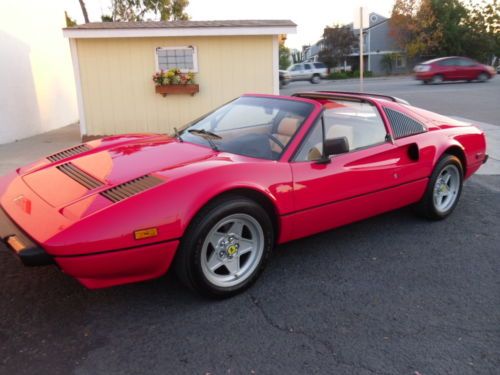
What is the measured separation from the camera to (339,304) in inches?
114

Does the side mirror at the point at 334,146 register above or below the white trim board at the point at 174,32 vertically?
below

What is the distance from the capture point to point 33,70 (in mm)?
11047

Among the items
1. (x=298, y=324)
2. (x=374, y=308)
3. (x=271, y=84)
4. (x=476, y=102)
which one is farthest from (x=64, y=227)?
(x=476, y=102)

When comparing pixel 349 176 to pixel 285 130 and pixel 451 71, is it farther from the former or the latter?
pixel 451 71

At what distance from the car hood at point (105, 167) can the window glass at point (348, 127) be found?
75 centimetres

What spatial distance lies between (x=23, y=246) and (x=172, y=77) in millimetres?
7191

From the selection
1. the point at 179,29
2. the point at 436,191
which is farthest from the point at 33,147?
the point at 436,191

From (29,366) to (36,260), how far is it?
0.53 meters

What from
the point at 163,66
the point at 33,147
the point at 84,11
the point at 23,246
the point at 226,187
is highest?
the point at 84,11

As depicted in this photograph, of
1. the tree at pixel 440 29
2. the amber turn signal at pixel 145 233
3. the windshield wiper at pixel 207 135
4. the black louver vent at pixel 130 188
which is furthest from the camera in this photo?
the tree at pixel 440 29

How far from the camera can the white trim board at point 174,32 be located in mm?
8719

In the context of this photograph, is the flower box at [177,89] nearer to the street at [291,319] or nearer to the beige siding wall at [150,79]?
the beige siding wall at [150,79]

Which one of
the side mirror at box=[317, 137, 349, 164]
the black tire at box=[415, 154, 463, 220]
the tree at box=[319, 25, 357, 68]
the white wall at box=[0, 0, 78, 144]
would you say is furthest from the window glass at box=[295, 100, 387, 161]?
the tree at box=[319, 25, 357, 68]

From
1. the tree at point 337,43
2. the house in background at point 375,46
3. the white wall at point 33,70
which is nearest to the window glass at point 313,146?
the white wall at point 33,70
